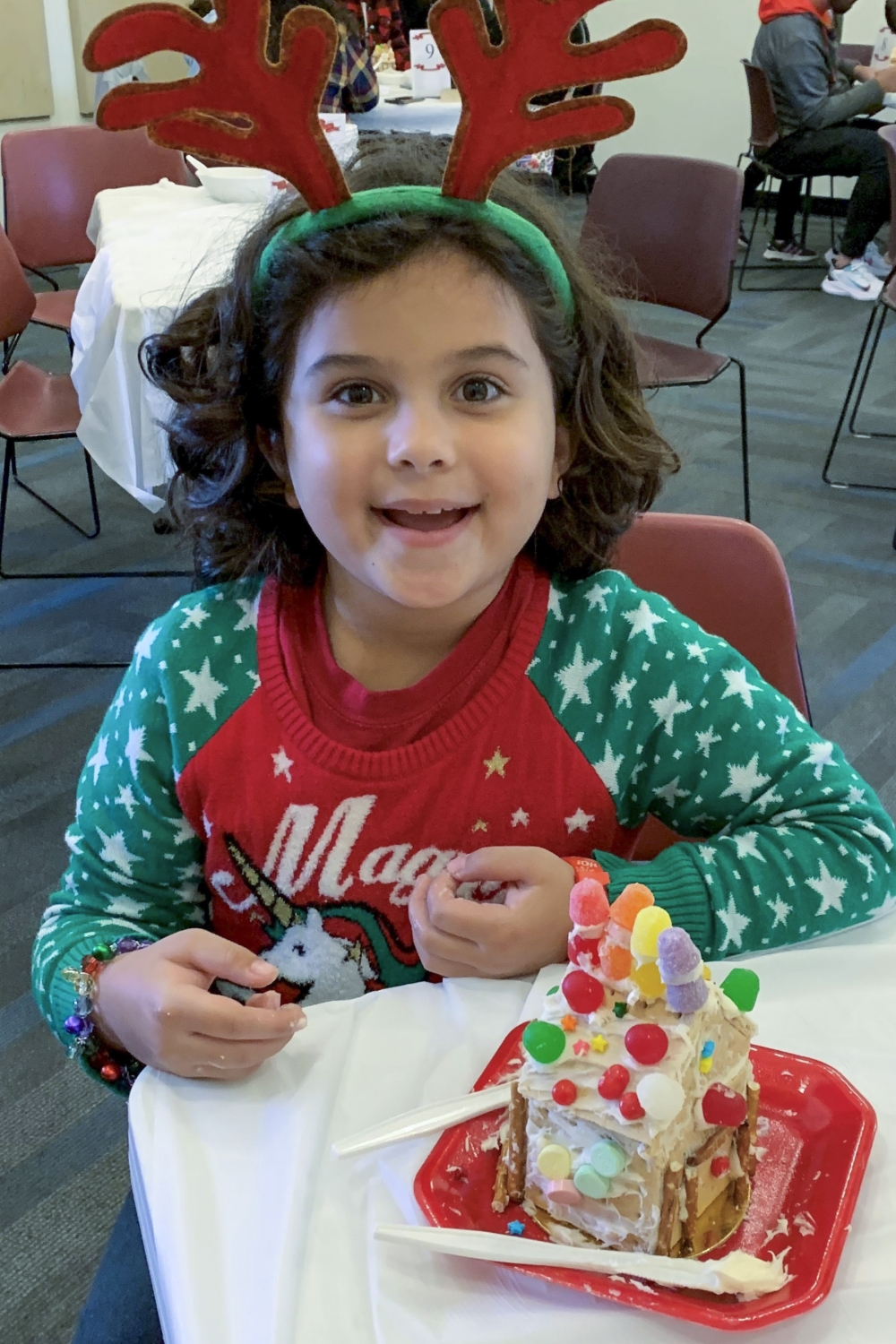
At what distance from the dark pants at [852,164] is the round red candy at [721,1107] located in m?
5.55

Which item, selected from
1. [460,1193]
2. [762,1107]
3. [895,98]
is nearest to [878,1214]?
[762,1107]

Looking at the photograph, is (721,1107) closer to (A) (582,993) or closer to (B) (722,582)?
(A) (582,993)

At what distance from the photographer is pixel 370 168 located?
0.82m

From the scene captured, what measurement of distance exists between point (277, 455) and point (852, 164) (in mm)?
5276

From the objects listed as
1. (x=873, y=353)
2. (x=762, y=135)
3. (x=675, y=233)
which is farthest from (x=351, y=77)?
(x=762, y=135)

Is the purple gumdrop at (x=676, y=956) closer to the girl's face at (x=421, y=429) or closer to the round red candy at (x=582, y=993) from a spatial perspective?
the round red candy at (x=582, y=993)

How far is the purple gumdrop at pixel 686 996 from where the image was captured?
0.53 m

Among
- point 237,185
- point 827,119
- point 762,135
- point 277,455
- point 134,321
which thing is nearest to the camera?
point 277,455

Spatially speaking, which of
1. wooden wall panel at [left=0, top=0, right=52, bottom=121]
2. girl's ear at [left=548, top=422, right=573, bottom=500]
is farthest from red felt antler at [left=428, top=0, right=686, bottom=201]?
wooden wall panel at [left=0, top=0, right=52, bottom=121]

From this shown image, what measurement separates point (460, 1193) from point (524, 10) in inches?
25.2

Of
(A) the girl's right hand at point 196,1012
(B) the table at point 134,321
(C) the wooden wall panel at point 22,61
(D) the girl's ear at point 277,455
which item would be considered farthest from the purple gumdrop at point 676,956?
(C) the wooden wall panel at point 22,61

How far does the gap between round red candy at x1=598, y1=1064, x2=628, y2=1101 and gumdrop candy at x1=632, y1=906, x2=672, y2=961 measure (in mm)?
51

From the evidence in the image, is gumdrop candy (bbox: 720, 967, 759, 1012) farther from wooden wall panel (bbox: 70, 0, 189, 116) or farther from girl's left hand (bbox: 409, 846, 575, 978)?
wooden wall panel (bbox: 70, 0, 189, 116)

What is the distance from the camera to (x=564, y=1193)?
0.54m
